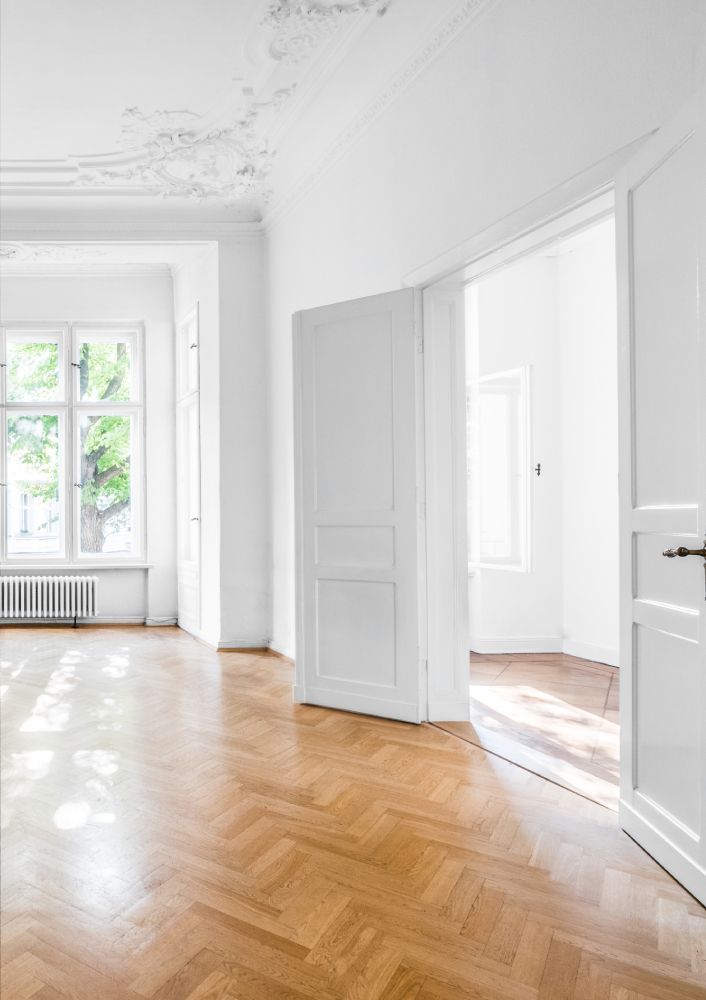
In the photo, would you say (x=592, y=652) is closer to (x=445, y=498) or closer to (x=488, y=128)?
(x=445, y=498)

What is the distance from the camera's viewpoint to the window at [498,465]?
5.42m

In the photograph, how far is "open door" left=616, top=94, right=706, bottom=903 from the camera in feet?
6.41

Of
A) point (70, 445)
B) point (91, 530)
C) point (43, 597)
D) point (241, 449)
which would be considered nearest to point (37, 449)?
point (70, 445)

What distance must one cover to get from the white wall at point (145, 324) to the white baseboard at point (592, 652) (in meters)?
3.73

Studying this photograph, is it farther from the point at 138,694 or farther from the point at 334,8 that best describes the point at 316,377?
the point at 138,694

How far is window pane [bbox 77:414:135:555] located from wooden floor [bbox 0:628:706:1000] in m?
3.53

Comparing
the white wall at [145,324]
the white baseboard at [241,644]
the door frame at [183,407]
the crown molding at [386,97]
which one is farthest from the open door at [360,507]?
the white wall at [145,324]

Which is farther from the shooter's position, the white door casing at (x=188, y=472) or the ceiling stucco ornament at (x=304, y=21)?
the white door casing at (x=188, y=472)

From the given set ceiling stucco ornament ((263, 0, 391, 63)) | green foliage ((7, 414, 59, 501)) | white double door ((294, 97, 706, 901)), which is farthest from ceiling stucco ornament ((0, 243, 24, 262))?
white double door ((294, 97, 706, 901))

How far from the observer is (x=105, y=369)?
693 centimetres

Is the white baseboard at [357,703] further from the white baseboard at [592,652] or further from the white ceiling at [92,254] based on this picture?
the white ceiling at [92,254]

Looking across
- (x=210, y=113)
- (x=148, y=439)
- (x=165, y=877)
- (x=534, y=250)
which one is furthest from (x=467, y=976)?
(x=148, y=439)

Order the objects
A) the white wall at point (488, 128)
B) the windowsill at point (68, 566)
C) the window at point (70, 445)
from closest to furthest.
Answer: the white wall at point (488, 128), the windowsill at point (68, 566), the window at point (70, 445)

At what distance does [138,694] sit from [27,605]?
3.07 metres
